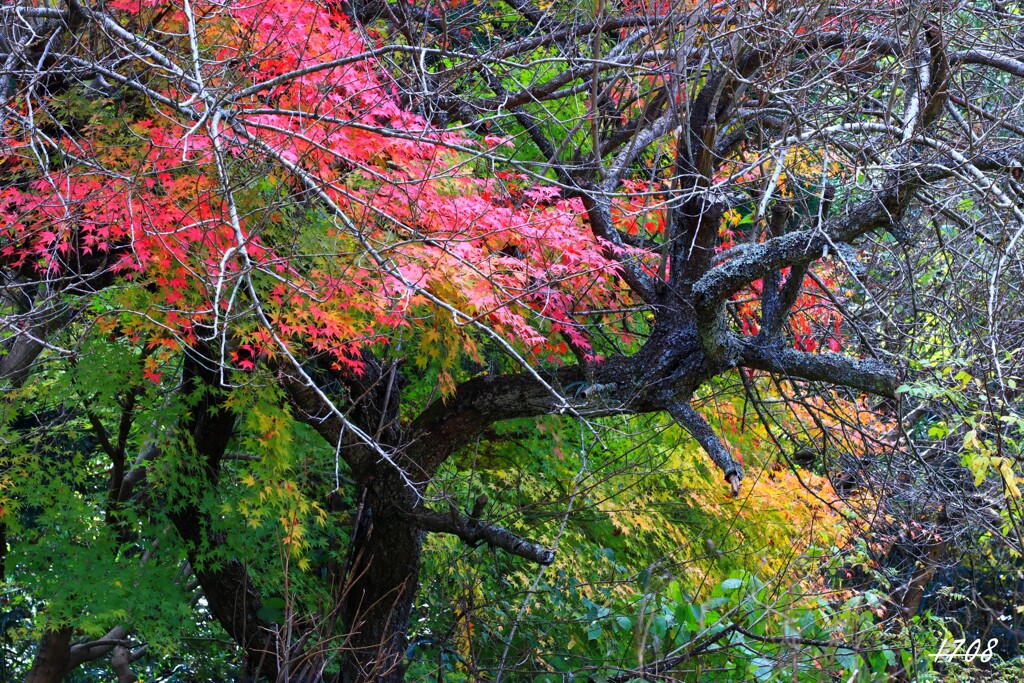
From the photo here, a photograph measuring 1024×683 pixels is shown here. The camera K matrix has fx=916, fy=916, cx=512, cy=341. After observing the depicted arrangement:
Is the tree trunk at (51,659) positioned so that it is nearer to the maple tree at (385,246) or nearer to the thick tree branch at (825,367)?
the maple tree at (385,246)

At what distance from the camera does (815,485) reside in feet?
23.6

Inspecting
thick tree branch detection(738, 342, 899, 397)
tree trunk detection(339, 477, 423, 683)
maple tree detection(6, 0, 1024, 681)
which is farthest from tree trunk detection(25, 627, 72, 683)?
thick tree branch detection(738, 342, 899, 397)

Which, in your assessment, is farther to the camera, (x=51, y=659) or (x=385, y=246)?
(x=51, y=659)

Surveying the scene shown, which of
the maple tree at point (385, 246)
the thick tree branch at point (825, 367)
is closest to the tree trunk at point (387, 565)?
the maple tree at point (385, 246)

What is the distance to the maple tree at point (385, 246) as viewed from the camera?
378cm

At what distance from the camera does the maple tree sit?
3.78 meters

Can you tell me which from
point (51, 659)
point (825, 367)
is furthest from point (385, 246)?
point (51, 659)

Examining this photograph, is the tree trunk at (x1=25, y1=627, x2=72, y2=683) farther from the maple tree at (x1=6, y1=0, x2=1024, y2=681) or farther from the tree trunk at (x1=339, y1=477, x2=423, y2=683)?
the tree trunk at (x1=339, y1=477, x2=423, y2=683)

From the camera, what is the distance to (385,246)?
148 inches

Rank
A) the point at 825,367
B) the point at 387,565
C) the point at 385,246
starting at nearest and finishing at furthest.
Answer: the point at 385,246 < the point at 825,367 < the point at 387,565

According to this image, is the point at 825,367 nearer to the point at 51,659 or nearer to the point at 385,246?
the point at 385,246

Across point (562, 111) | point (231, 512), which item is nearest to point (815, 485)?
point (562, 111)

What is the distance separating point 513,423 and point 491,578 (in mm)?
1160

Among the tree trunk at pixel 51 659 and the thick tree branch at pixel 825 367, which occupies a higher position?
the thick tree branch at pixel 825 367
